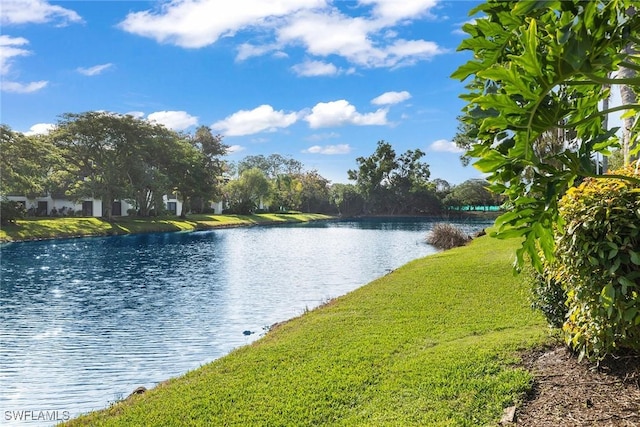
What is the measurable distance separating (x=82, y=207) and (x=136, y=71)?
24.7 meters

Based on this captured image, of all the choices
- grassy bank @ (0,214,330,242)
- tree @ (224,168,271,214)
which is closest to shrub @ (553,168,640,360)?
grassy bank @ (0,214,330,242)

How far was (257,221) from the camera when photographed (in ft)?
182

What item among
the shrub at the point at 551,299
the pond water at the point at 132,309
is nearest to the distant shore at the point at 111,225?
the pond water at the point at 132,309

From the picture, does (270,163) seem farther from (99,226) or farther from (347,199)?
(99,226)

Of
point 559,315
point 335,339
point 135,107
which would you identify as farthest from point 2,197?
point 559,315

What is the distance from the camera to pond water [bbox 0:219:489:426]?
6.95 meters

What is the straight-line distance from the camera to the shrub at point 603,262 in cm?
306

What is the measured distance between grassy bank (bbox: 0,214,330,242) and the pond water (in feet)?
25.7

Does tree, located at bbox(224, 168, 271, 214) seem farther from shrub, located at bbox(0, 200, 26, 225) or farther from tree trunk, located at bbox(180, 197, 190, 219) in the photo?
shrub, located at bbox(0, 200, 26, 225)

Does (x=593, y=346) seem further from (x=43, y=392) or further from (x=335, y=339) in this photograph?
(x=43, y=392)

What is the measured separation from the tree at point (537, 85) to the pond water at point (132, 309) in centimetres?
601

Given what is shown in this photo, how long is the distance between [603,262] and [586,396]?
1.06 metres

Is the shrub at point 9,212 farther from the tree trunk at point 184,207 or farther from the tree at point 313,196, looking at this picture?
the tree at point 313,196

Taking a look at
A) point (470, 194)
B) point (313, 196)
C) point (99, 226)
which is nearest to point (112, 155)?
point (99, 226)
